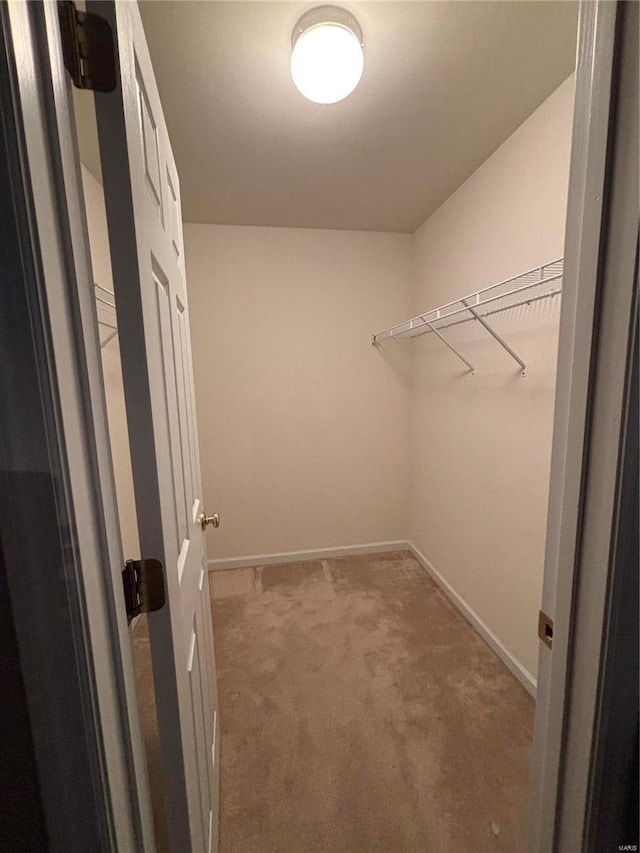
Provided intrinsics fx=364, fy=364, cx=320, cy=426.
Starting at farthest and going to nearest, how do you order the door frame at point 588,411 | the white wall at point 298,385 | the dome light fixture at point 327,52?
the white wall at point 298,385
the dome light fixture at point 327,52
the door frame at point 588,411

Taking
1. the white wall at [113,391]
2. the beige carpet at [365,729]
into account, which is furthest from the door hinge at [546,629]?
the white wall at [113,391]

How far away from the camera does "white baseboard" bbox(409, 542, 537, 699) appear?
5.54 feet

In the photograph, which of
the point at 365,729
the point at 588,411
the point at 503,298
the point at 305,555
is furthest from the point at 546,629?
the point at 305,555

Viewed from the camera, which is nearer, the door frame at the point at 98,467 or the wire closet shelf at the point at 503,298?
the door frame at the point at 98,467

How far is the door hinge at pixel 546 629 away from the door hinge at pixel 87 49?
1155mm

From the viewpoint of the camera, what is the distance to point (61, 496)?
1.51 ft

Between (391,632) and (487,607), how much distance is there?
545 mm

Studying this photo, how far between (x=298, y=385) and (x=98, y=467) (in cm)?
222

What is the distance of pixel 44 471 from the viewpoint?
45 centimetres

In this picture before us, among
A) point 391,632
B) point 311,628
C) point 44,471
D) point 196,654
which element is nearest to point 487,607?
Result: point 391,632

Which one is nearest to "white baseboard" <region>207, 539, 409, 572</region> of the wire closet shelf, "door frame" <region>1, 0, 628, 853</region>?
the wire closet shelf

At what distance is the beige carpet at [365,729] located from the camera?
3.87ft

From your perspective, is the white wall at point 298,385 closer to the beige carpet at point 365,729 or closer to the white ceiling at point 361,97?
the white ceiling at point 361,97

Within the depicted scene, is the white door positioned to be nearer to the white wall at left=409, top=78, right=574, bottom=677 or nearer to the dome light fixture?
the dome light fixture
